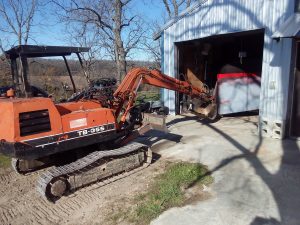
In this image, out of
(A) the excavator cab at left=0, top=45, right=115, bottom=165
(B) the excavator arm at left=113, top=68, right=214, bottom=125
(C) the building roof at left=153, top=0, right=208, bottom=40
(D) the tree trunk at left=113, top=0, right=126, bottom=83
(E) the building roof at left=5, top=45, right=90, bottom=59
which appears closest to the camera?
(A) the excavator cab at left=0, top=45, right=115, bottom=165

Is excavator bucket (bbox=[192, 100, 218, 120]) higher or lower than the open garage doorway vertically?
lower

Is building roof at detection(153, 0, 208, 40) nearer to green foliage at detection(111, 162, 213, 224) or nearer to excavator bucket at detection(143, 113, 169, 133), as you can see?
excavator bucket at detection(143, 113, 169, 133)

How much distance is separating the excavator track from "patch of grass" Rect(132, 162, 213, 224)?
2.16 feet

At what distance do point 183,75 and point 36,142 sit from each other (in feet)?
23.4

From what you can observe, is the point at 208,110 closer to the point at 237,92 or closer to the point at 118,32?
the point at 237,92

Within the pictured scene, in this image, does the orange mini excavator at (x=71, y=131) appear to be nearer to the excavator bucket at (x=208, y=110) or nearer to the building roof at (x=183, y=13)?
the excavator bucket at (x=208, y=110)

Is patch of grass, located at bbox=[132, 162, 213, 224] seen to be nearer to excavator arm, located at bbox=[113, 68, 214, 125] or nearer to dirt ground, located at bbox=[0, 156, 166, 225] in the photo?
dirt ground, located at bbox=[0, 156, 166, 225]

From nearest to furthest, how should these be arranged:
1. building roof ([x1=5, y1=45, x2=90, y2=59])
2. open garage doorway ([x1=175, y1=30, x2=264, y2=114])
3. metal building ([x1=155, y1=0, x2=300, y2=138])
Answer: building roof ([x1=5, y1=45, x2=90, y2=59]) < metal building ([x1=155, y1=0, x2=300, y2=138]) < open garage doorway ([x1=175, y1=30, x2=264, y2=114])

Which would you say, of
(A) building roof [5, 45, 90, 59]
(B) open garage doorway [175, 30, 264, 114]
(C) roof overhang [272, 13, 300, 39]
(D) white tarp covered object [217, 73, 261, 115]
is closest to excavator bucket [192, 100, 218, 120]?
(D) white tarp covered object [217, 73, 261, 115]

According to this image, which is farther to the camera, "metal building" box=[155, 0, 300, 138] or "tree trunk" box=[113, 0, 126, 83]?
"tree trunk" box=[113, 0, 126, 83]

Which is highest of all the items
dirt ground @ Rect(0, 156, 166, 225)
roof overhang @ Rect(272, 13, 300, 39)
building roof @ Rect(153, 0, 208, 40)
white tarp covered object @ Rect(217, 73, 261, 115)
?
building roof @ Rect(153, 0, 208, 40)

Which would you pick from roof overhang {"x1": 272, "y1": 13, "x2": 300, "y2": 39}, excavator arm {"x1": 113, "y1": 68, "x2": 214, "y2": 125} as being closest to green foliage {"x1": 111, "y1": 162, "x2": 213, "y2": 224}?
excavator arm {"x1": 113, "y1": 68, "x2": 214, "y2": 125}

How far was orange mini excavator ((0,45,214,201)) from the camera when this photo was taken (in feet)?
15.7

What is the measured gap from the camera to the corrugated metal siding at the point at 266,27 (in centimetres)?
748
